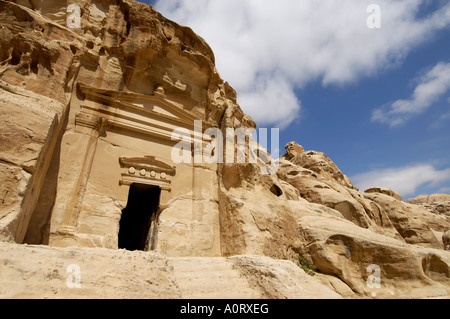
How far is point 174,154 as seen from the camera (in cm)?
750

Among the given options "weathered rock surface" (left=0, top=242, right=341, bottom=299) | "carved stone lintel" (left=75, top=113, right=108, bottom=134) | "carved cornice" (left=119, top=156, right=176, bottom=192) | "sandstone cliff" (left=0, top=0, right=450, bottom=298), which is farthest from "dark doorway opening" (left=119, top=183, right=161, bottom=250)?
"weathered rock surface" (left=0, top=242, right=341, bottom=299)

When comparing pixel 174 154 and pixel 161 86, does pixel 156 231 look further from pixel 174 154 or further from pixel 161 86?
pixel 161 86

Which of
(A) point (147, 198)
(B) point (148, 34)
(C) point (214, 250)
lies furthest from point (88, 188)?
(B) point (148, 34)

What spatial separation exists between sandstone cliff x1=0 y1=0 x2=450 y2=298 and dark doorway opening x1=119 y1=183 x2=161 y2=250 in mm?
507

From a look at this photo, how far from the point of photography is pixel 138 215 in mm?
8594

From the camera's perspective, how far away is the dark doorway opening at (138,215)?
23.3 feet

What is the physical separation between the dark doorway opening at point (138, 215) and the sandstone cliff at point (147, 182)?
507mm

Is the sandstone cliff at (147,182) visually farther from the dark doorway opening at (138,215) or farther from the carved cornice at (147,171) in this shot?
the dark doorway opening at (138,215)

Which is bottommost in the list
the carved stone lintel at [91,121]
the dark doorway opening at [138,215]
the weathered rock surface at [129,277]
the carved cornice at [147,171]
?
the weathered rock surface at [129,277]

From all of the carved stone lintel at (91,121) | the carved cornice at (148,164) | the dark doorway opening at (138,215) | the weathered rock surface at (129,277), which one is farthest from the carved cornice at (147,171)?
the weathered rock surface at (129,277)

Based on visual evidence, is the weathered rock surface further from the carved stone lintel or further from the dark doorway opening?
the carved stone lintel

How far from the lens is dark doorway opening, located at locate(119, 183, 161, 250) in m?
7.09

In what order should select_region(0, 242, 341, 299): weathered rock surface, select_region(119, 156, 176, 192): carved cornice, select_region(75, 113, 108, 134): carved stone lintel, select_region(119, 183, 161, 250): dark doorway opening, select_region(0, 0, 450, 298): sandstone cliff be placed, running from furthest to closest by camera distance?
1. select_region(119, 183, 161, 250): dark doorway opening
2. select_region(119, 156, 176, 192): carved cornice
3. select_region(75, 113, 108, 134): carved stone lintel
4. select_region(0, 0, 450, 298): sandstone cliff
5. select_region(0, 242, 341, 299): weathered rock surface

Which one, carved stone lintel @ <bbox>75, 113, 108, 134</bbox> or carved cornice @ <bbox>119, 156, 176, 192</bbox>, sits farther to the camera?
carved cornice @ <bbox>119, 156, 176, 192</bbox>
